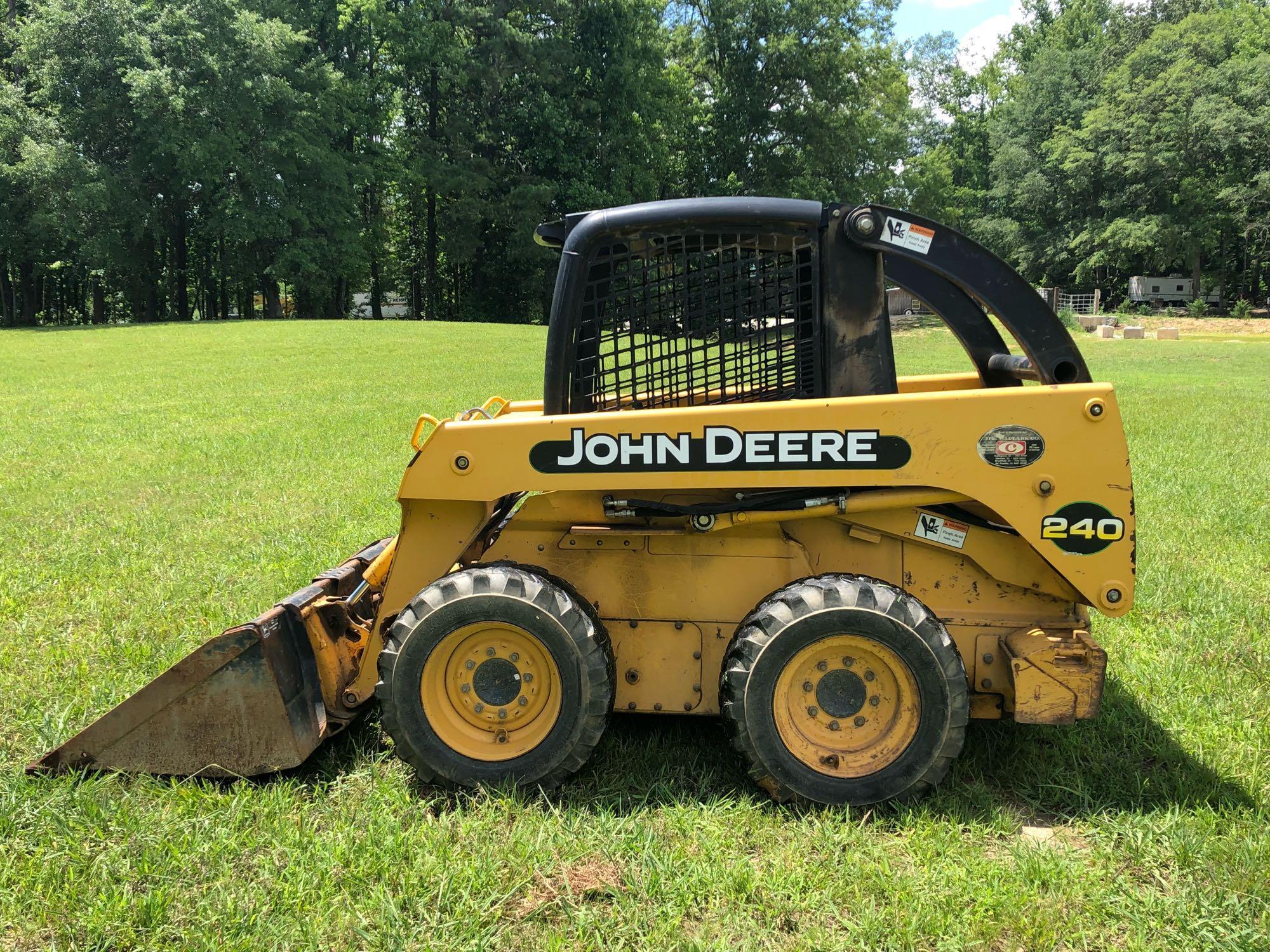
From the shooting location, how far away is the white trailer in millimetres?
52188

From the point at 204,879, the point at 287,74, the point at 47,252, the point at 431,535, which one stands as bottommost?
the point at 204,879

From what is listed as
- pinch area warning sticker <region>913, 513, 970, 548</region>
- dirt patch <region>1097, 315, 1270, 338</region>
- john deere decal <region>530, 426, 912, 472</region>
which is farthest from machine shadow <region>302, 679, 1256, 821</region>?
dirt patch <region>1097, 315, 1270, 338</region>

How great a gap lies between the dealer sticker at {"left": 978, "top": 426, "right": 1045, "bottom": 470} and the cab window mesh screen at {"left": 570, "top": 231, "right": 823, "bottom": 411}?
24.3 inches

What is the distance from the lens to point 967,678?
3309 millimetres

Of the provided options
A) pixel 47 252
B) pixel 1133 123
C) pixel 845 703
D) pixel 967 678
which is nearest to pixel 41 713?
pixel 845 703

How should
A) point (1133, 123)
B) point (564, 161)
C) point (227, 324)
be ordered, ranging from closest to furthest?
1. point (227, 324)
2. point (564, 161)
3. point (1133, 123)

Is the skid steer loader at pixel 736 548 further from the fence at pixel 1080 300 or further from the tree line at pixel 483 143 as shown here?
the fence at pixel 1080 300

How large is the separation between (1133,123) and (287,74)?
4450 centimetres

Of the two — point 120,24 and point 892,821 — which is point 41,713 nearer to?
point 892,821

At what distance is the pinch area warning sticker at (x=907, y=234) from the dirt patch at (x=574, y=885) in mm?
2314

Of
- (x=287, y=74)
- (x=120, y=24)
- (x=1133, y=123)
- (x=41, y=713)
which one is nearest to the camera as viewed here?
(x=41, y=713)

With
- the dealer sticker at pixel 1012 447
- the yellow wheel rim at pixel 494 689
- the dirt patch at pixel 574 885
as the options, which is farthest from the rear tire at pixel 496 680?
the dealer sticker at pixel 1012 447

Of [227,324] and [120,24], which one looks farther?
[120,24]

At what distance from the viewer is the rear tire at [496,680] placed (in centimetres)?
322
